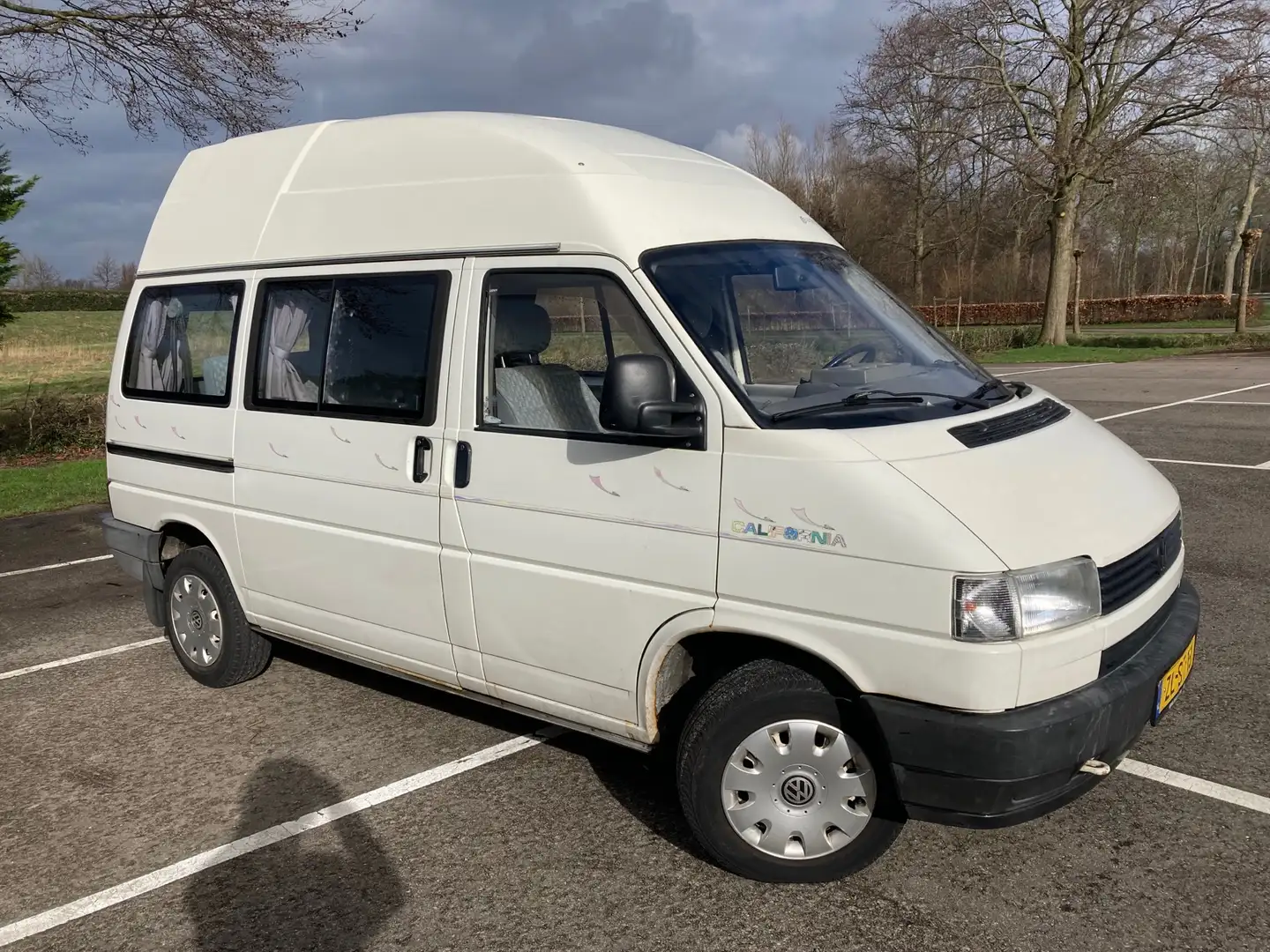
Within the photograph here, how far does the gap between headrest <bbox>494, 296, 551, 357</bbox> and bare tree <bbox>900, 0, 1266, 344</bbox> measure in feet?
94.9

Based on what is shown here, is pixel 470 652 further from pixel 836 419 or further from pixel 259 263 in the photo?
pixel 259 263

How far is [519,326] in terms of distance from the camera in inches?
154

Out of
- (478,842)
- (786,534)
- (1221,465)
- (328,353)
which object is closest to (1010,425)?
Answer: (786,534)

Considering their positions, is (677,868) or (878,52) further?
(878,52)

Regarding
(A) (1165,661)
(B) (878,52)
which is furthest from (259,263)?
(B) (878,52)

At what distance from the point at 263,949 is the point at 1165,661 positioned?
120 inches

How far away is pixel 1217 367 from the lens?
2309 cm

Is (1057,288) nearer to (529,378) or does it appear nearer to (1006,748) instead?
(529,378)

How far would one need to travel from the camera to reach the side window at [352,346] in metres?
3.99

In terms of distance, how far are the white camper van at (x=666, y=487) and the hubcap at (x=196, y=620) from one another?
0.16m

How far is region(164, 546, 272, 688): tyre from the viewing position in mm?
5113

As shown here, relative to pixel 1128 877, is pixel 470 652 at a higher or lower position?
higher

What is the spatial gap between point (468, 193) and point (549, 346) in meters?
0.67

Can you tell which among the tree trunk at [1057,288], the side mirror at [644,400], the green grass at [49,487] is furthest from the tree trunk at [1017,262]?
the side mirror at [644,400]
